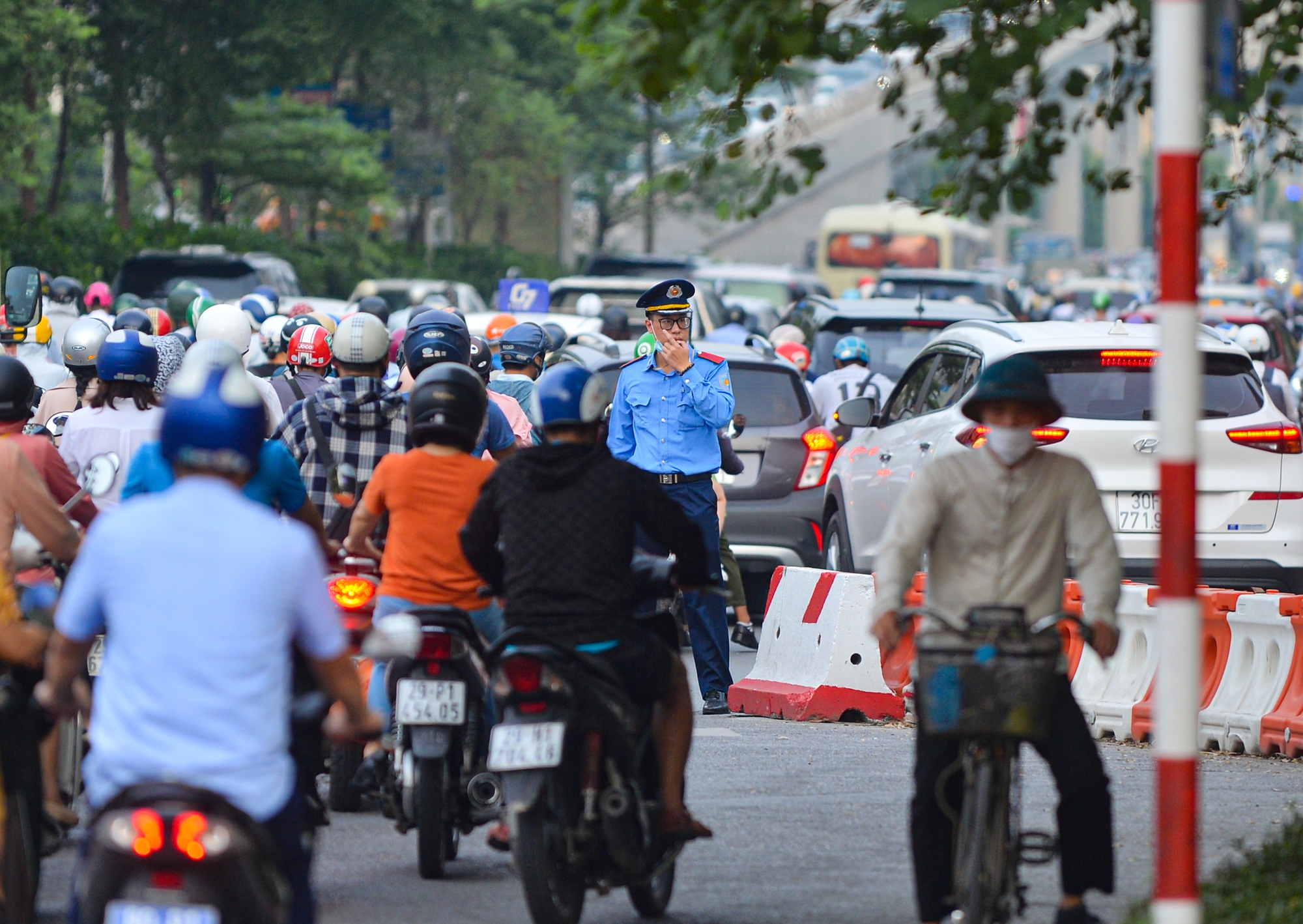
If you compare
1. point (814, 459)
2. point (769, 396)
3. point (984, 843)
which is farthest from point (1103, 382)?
point (984, 843)

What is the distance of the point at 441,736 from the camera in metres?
6.77

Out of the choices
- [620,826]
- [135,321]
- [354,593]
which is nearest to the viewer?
[620,826]

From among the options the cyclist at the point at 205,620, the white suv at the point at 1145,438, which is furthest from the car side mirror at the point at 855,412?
the cyclist at the point at 205,620

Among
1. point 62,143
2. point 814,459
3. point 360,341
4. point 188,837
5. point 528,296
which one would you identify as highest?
point 62,143

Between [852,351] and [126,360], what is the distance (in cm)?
934

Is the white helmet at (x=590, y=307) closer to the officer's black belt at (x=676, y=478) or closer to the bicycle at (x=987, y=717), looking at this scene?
the officer's black belt at (x=676, y=478)

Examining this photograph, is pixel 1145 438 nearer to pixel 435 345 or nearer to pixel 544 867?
pixel 435 345

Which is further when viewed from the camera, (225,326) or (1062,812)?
(225,326)

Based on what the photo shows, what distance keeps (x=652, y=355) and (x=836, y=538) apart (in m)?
3.77

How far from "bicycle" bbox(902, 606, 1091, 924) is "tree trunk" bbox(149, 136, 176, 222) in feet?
99.9

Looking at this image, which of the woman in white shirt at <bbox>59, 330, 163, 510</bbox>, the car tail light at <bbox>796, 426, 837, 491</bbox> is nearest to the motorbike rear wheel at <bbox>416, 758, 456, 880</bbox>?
the woman in white shirt at <bbox>59, 330, 163, 510</bbox>

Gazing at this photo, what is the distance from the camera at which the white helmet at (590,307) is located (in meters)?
23.1

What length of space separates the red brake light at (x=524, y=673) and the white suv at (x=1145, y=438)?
17.6ft

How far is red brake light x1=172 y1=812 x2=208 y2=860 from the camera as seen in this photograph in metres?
4.11
